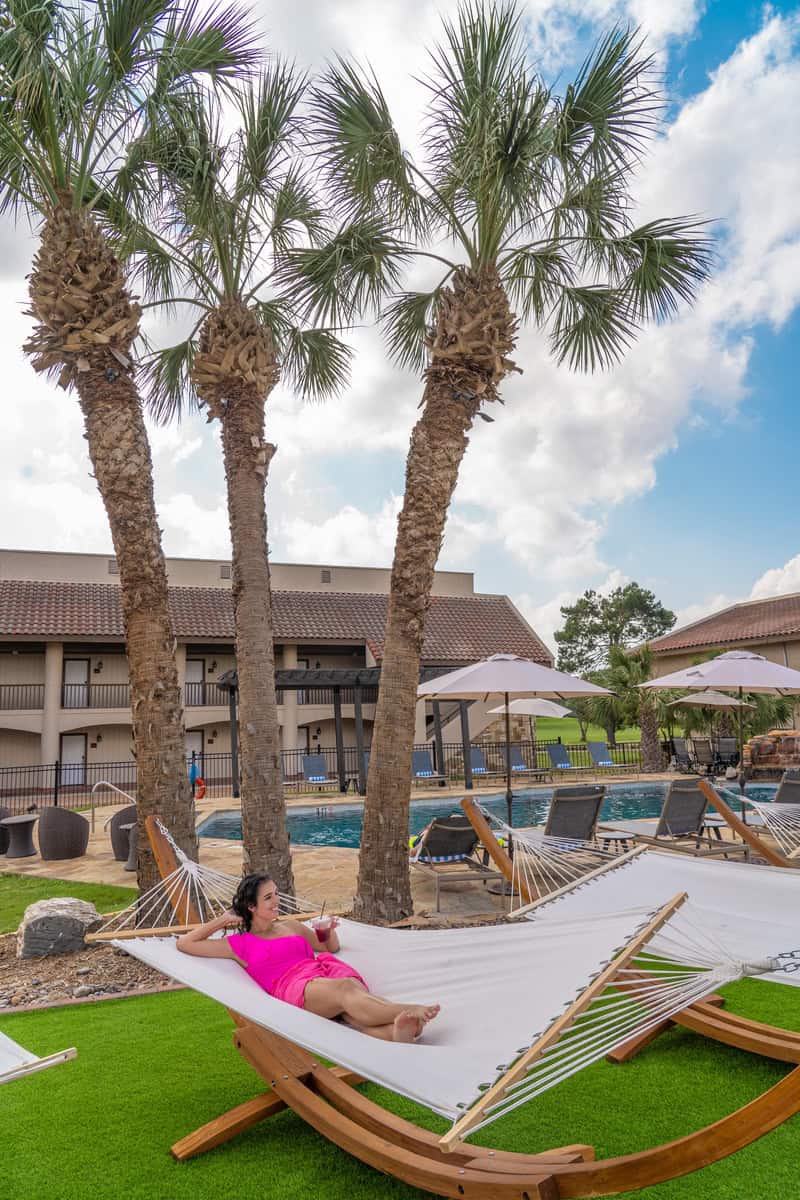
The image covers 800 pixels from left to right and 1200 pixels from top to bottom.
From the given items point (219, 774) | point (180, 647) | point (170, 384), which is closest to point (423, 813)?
point (170, 384)

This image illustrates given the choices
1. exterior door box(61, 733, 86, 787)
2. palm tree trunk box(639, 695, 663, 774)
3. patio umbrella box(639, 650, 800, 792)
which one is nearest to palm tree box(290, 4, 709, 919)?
patio umbrella box(639, 650, 800, 792)

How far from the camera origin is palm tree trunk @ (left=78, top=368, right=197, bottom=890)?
6.39 meters

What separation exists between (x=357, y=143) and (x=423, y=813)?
41.3 feet

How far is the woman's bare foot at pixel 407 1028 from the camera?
9.47 feet

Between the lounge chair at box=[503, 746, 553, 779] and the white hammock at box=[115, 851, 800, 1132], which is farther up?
the white hammock at box=[115, 851, 800, 1132]

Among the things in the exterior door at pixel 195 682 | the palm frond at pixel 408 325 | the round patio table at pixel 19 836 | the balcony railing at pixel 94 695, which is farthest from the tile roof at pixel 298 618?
the palm frond at pixel 408 325

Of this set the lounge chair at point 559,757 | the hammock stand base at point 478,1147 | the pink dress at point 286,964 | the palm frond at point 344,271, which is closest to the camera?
the hammock stand base at point 478,1147

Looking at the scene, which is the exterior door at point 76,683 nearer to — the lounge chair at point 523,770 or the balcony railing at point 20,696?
the balcony railing at point 20,696

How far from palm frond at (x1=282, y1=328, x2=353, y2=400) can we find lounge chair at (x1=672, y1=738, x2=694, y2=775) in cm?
1594

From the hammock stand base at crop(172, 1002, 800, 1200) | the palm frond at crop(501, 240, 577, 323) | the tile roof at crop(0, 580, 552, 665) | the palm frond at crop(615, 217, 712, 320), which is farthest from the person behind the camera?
the tile roof at crop(0, 580, 552, 665)

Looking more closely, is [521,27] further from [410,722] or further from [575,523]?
[575,523]

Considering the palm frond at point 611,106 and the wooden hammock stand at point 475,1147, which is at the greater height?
the palm frond at point 611,106

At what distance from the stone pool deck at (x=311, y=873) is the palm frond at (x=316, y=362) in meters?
6.55

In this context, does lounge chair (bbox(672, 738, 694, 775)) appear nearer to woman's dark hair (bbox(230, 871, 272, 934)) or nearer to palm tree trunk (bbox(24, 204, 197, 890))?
palm tree trunk (bbox(24, 204, 197, 890))
